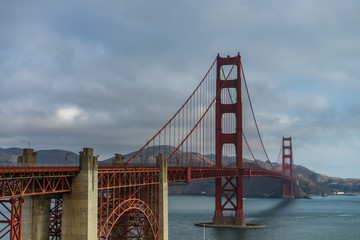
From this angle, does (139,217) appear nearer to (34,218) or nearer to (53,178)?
(34,218)

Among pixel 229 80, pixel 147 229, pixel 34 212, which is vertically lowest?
pixel 147 229

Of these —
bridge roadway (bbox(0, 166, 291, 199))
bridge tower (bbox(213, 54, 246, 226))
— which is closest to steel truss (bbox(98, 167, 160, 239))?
bridge roadway (bbox(0, 166, 291, 199))

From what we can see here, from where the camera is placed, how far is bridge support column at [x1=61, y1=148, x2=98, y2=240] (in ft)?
119

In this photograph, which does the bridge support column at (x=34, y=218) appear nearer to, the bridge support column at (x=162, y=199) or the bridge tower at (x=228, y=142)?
the bridge support column at (x=162, y=199)

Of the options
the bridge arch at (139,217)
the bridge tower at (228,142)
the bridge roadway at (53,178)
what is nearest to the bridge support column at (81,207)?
the bridge roadway at (53,178)

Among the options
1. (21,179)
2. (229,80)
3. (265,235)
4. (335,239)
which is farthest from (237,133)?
(21,179)

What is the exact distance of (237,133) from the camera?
9269 cm

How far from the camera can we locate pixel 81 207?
119 ft

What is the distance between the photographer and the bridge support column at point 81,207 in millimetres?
36344

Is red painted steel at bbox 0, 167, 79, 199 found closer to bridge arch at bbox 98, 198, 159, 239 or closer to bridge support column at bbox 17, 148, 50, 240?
bridge support column at bbox 17, 148, 50, 240

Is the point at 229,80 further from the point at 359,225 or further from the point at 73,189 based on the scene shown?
the point at 73,189

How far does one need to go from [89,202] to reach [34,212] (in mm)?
5879

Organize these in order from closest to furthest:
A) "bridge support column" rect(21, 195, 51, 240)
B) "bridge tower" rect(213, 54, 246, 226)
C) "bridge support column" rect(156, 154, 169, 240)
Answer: "bridge support column" rect(21, 195, 51, 240) → "bridge support column" rect(156, 154, 169, 240) → "bridge tower" rect(213, 54, 246, 226)

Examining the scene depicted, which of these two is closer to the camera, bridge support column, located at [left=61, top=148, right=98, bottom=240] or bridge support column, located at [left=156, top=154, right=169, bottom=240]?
bridge support column, located at [left=61, top=148, right=98, bottom=240]
